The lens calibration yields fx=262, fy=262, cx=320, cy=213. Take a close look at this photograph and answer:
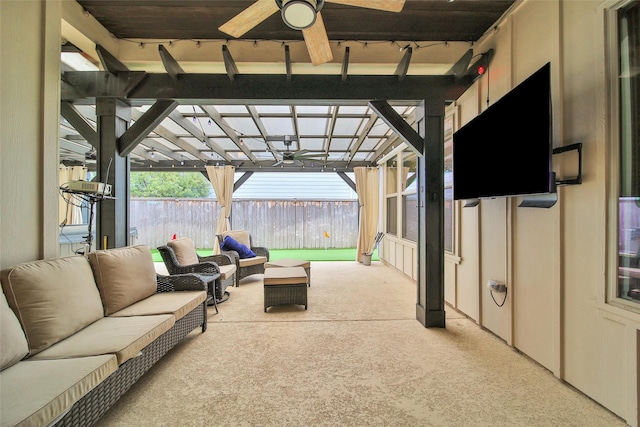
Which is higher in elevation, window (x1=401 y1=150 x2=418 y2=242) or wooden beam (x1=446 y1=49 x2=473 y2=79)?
wooden beam (x1=446 y1=49 x2=473 y2=79)

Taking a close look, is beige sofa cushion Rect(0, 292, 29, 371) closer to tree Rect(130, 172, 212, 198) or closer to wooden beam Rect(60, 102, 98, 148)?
wooden beam Rect(60, 102, 98, 148)

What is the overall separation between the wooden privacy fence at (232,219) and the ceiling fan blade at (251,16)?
6.32 m

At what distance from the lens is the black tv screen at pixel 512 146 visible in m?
1.67

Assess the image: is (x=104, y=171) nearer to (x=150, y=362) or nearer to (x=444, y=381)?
(x=150, y=362)

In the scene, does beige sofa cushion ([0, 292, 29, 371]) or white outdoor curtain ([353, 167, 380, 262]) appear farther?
white outdoor curtain ([353, 167, 380, 262])

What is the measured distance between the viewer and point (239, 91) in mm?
2855

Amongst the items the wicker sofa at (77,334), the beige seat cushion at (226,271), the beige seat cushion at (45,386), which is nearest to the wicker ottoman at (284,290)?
the beige seat cushion at (226,271)

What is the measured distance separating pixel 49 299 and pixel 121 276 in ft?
1.95

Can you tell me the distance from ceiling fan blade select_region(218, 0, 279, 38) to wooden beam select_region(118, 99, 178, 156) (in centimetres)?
132

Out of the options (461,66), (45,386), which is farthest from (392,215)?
(45,386)

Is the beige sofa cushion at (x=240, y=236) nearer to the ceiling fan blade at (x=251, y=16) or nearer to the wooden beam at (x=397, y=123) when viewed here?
the wooden beam at (x=397, y=123)

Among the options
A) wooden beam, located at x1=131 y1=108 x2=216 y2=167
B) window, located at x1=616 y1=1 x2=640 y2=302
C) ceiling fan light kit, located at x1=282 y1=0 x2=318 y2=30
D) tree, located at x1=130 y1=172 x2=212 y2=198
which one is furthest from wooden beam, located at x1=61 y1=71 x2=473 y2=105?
tree, located at x1=130 y1=172 x2=212 y2=198

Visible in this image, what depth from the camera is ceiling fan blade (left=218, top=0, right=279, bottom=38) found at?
1744 mm

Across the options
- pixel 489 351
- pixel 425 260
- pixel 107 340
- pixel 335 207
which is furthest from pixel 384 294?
pixel 335 207
